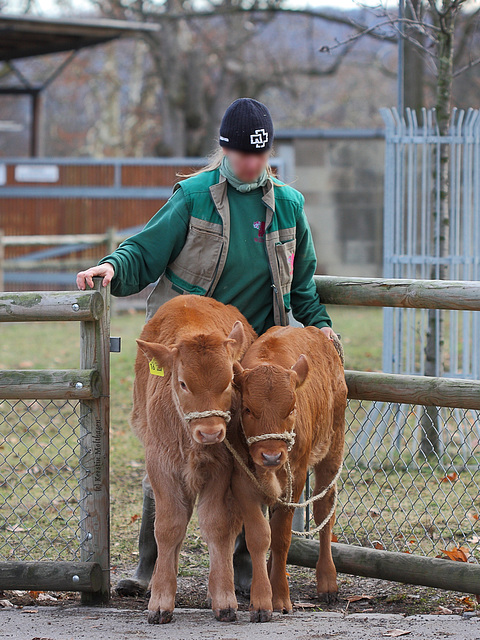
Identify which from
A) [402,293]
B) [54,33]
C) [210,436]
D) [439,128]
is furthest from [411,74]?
[54,33]

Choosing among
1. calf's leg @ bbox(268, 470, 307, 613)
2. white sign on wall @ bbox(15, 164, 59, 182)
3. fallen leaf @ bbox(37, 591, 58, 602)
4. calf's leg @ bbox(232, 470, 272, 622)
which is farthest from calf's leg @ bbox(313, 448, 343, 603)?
white sign on wall @ bbox(15, 164, 59, 182)

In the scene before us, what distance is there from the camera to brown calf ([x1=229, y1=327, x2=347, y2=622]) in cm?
341

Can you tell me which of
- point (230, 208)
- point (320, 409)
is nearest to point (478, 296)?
point (320, 409)

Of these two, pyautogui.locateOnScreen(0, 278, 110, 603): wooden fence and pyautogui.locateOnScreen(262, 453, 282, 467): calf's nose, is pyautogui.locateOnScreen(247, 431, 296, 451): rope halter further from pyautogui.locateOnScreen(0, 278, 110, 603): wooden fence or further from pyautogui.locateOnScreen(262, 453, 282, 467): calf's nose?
pyautogui.locateOnScreen(0, 278, 110, 603): wooden fence

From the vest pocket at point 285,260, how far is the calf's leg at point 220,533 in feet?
3.62

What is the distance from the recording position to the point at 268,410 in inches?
133

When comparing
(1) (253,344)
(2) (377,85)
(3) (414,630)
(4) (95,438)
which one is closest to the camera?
(3) (414,630)

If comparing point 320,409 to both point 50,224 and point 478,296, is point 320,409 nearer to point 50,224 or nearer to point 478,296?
point 478,296

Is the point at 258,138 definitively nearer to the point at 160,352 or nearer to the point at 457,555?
the point at 160,352

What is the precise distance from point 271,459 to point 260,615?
2.63 feet

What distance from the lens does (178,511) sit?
3.65m

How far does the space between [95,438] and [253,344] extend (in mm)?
963

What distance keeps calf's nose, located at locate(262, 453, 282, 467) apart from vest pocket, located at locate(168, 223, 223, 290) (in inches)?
44.2

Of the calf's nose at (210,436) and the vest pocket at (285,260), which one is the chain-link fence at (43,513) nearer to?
the calf's nose at (210,436)
